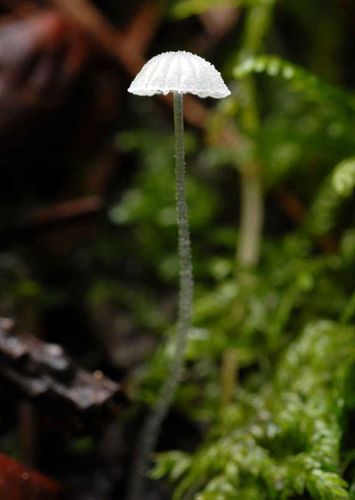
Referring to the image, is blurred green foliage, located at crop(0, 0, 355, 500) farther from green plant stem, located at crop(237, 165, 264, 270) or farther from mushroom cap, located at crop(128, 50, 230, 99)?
mushroom cap, located at crop(128, 50, 230, 99)

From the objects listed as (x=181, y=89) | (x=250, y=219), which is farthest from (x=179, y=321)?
(x=250, y=219)

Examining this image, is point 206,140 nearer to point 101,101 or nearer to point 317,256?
point 101,101

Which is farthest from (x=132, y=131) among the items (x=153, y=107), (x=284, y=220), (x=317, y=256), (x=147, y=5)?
(x=317, y=256)

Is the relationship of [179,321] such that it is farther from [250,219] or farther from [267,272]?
[250,219]

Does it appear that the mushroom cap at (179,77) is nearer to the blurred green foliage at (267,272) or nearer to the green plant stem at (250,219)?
the blurred green foliage at (267,272)

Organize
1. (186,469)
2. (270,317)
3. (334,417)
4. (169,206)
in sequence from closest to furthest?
1. (334,417)
2. (186,469)
3. (270,317)
4. (169,206)
